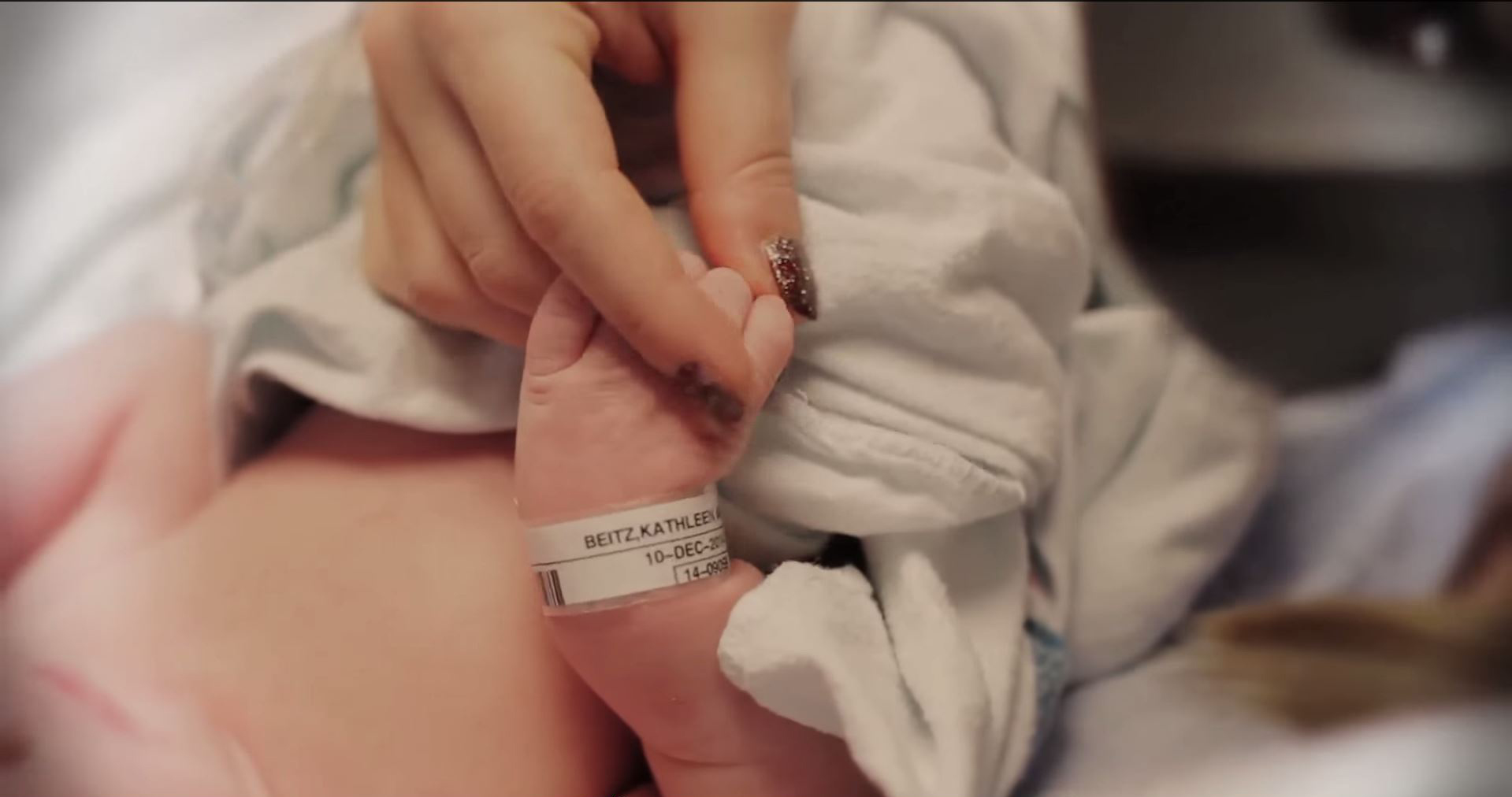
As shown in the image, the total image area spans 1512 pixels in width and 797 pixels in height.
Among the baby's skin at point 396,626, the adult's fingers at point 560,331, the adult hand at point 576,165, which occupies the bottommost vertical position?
the baby's skin at point 396,626

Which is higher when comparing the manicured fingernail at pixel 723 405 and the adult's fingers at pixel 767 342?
the adult's fingers at pixel 767 342

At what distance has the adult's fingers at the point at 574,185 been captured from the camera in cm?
37

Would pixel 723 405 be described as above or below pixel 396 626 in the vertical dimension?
above

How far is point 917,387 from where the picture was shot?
1.47ft

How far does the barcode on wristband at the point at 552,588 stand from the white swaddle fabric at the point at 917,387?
58mm

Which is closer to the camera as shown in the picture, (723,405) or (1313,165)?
(723,405)

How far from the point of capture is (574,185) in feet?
1.27

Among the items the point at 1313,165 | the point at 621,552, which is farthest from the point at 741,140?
the point at 1313,165

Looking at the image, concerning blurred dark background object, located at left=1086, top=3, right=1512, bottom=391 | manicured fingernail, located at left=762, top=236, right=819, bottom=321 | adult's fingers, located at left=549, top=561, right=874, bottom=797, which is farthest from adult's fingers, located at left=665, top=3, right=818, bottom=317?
blurred dark background object, located at left=1086, top=3, right=1512, bottom=391

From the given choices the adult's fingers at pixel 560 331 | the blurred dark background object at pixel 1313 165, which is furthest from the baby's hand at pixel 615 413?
the blurred dark background object at pixel 1313 165

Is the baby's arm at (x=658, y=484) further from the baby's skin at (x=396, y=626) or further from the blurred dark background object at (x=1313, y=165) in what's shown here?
the blurred dark background object at (x=1313, y=165)

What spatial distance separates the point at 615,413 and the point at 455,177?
127 mm

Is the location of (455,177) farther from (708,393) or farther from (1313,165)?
(1313,165)

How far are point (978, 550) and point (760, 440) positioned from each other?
11 centimetres
